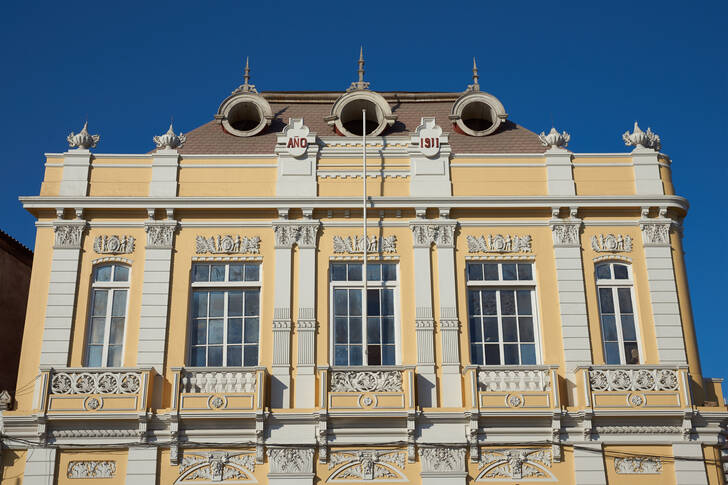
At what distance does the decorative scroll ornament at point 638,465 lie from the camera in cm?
1903

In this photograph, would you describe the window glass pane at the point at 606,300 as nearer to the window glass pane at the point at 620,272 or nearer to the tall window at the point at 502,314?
the window glass pane at the point at 620,272

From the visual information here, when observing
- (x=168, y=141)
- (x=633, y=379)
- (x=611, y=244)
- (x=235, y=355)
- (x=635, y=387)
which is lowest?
(x=635, y=387)

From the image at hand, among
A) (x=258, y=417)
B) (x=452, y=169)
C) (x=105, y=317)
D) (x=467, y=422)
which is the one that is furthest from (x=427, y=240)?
(x=105, y=317)

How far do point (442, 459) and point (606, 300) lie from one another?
570 cm

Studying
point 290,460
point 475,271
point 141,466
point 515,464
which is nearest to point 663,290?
point 475,271

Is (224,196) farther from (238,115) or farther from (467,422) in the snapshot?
(467,422)

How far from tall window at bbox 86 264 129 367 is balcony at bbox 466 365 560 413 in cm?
820

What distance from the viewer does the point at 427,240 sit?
2112 cm

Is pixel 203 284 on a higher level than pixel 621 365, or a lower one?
higher

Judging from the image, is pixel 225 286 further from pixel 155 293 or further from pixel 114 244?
pixel 114 244

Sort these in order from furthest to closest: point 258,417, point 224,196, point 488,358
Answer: point 224,196
point 488,358
point 258,417

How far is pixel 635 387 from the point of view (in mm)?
19266

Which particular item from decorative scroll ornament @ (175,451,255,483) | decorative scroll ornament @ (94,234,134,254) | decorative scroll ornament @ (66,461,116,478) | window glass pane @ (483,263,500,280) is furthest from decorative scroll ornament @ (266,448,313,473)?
decorative scroll ornament @ (94,234,134,254)

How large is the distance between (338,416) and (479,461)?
3242 mm
